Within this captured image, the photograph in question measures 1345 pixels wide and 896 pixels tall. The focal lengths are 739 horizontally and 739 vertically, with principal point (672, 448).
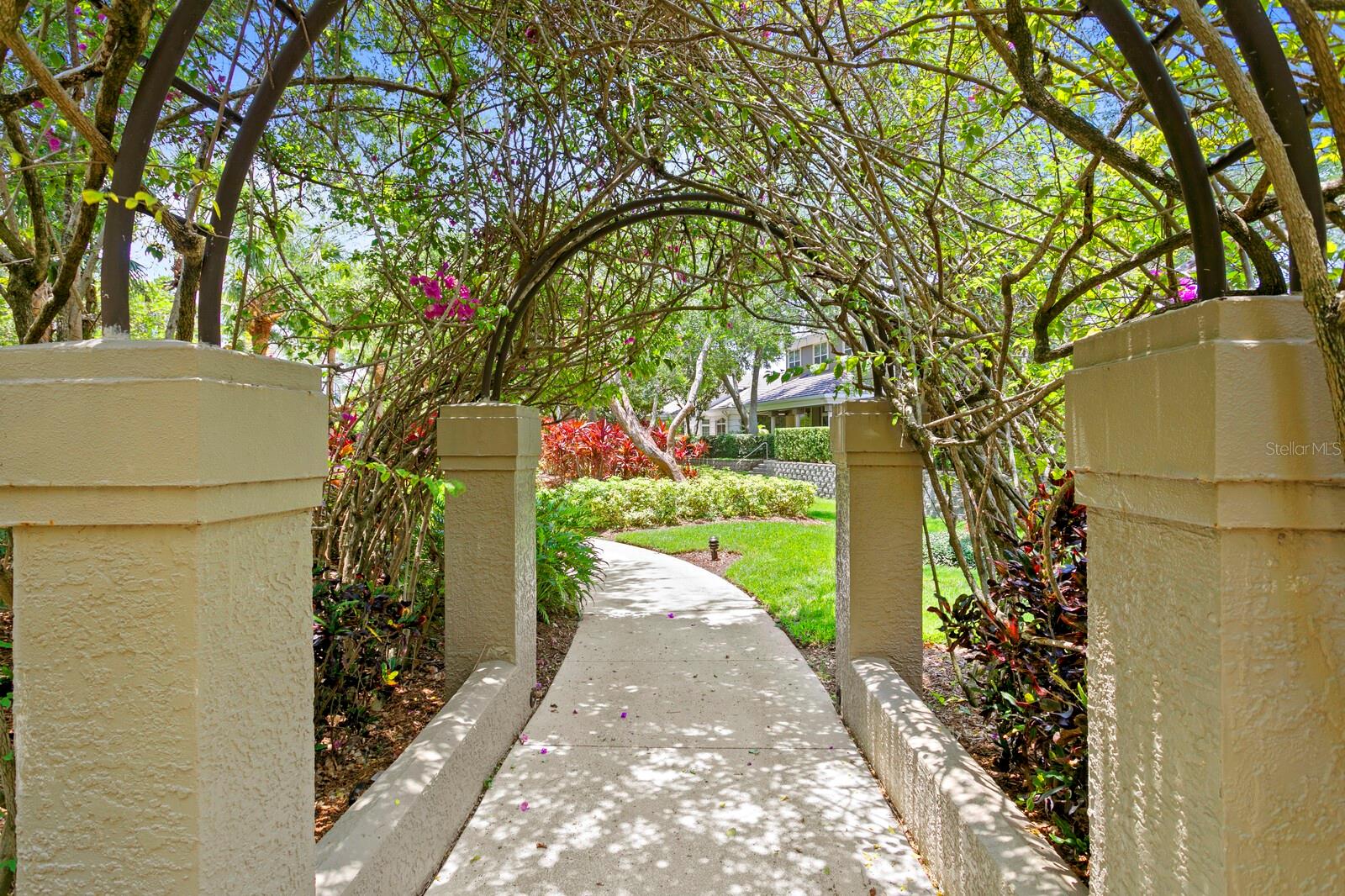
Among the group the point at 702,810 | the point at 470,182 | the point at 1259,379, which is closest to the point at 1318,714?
the point at 1259,379

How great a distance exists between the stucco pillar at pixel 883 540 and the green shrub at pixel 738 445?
832 inches

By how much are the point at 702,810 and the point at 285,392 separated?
2285 millimetres

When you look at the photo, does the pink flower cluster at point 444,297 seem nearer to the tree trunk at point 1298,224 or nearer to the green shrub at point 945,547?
the tree trunk at point 1298,224

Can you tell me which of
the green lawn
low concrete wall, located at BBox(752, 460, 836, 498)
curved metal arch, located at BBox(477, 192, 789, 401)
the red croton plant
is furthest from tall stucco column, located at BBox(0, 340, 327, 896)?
low concrete wall, located at BBox(752, 460, 836, 498)

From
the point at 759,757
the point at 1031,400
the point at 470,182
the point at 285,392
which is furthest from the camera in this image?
the point at 470,182

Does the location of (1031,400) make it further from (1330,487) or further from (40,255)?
(40,255)

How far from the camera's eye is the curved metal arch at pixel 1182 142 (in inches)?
52.0

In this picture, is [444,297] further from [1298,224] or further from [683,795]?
[1298,224]

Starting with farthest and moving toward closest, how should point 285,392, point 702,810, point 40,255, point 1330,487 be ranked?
point 702,810 → point 40,255 → point 285,392 → point 1330,487

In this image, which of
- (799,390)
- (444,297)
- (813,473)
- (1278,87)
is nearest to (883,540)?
(444,297)

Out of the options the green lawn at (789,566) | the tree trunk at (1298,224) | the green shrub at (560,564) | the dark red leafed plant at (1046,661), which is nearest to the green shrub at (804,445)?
the green lawn at (789,566)

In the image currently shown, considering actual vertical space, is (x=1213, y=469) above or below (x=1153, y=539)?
above

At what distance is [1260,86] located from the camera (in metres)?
1.24

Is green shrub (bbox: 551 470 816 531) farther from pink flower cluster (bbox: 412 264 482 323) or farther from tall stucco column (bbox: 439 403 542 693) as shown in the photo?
pink flower cluster (bbox: 412 264 482 323)
